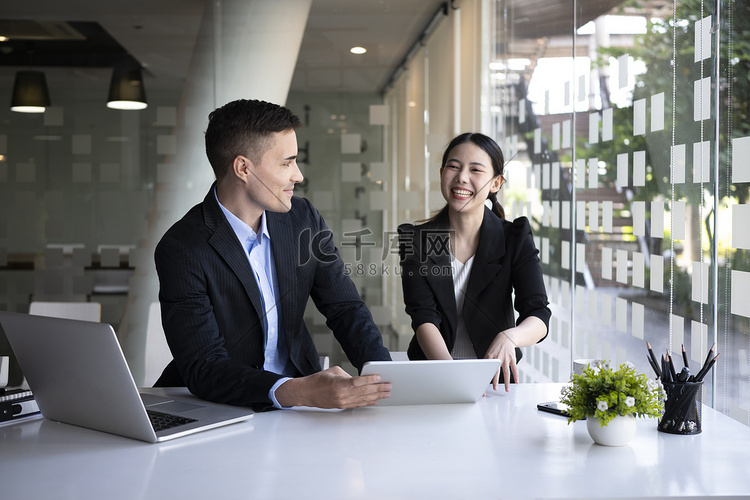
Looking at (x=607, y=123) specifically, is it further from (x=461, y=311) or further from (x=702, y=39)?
(x=461, y=311)

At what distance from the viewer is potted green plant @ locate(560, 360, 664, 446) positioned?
119 cm

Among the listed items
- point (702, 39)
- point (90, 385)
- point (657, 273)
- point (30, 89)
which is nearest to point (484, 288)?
point (657, 273)

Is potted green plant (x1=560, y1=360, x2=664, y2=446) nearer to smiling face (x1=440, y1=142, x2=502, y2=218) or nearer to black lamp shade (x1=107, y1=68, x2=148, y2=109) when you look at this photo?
smiling face (x1=440, y1=142, x2=502, y2=218)

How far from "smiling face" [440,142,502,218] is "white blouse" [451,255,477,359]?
0.61 ft

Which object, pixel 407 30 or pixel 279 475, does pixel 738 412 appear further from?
pixel 407 30

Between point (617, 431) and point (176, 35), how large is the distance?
118 inches

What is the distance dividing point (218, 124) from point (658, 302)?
1470 mm

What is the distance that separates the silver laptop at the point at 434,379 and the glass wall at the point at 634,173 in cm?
77

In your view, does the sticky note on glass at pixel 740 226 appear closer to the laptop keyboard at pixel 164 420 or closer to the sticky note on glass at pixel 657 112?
the sticky note on glass at pixel 657 112

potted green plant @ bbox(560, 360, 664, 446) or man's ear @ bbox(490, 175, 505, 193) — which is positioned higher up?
man's ear @ bbox(490, 175, 505, 193)

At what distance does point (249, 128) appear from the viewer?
1.83 m

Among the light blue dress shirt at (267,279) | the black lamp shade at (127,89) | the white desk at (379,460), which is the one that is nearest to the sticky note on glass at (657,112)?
the white desk at (379,460)

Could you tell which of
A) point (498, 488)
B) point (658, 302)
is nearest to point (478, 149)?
point (658, 302)

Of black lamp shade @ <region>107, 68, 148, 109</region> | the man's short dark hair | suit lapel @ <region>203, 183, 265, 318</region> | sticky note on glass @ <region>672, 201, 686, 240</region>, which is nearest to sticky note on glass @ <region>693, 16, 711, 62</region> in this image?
sticky note on glass @ <region>672, 201, 686, 240</region>
